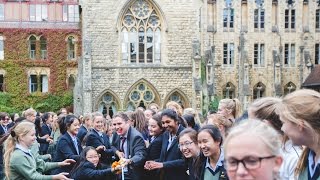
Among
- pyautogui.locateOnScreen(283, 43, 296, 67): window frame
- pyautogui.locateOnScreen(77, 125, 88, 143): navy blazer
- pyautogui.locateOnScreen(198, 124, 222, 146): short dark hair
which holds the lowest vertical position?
pyautogui.locateOnScreen(77, 125, 88, 143): navy blazer

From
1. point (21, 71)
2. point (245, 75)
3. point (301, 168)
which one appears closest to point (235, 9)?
point (245, 75)

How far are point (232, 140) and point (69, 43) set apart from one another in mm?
34972

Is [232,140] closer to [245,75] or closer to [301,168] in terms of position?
[301,168]

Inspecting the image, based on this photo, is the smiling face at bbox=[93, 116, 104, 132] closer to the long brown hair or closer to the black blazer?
the black blazer

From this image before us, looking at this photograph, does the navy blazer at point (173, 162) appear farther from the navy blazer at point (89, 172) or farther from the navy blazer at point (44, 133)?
the navy blazer at point (44, 133)

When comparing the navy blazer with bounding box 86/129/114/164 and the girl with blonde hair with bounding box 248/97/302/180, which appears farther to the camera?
the navy blazer with bounding box 86/129/114/164

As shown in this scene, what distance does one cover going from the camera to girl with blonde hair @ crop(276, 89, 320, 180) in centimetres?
427

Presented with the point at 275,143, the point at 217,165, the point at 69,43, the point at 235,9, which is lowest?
the point at 217,165

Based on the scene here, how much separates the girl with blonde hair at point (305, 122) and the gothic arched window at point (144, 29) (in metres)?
30.1

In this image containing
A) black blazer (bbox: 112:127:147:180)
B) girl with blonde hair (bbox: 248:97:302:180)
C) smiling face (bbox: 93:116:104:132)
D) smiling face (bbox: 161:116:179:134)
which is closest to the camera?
girl with blonde hair (bbox: 248:97:302:180)

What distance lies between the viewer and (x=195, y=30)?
1347 inches

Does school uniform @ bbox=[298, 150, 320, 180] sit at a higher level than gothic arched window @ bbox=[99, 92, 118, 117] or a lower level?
higher

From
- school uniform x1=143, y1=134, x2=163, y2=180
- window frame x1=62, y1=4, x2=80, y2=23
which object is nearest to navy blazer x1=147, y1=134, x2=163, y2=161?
school uniform x1=143, y1=134, x2=163, y2=180

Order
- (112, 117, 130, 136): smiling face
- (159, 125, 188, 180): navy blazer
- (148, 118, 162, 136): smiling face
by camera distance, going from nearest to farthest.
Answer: (159, 125, 188, 180): navy blazer
(148, 118, 162, 136): smiling face
(112, 117, 130, 136): smiling face
